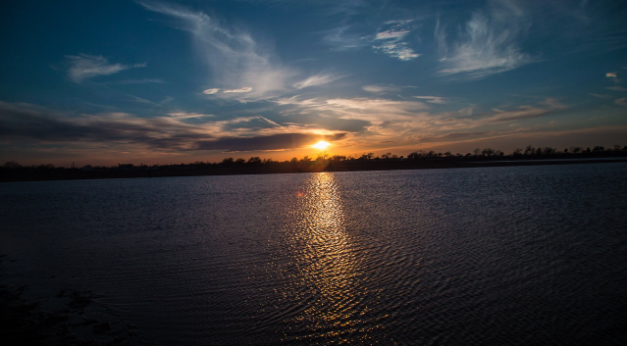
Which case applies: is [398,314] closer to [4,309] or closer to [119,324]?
[119,324]

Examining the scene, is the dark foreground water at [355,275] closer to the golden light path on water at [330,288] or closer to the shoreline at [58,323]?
the golden light path on water at [330,288]

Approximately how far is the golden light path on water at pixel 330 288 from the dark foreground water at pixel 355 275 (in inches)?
1.7

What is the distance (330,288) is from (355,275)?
1.19 m

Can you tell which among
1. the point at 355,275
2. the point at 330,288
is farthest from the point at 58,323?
the point at 355,275

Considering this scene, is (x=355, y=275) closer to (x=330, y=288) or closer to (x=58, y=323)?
(x=330, y=288)

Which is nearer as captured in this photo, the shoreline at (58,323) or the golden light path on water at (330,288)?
the shoreline at (58,323)

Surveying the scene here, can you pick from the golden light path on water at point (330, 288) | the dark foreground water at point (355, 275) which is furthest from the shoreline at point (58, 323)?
the golden light path on water at point (330, 288)

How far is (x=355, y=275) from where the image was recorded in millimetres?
9211

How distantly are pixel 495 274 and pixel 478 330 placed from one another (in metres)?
3.59

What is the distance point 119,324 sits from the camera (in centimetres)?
662

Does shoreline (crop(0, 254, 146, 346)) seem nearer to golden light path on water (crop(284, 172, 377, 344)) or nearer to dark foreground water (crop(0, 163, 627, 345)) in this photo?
dark foreground water (crop(0, 163, 627, 345))

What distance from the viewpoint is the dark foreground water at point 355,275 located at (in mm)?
6219

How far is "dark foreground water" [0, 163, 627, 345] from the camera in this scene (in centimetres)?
622

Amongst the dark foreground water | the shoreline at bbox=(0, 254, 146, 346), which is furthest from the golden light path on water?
the shoreline at bbox=(0, 254, 146, 346)
